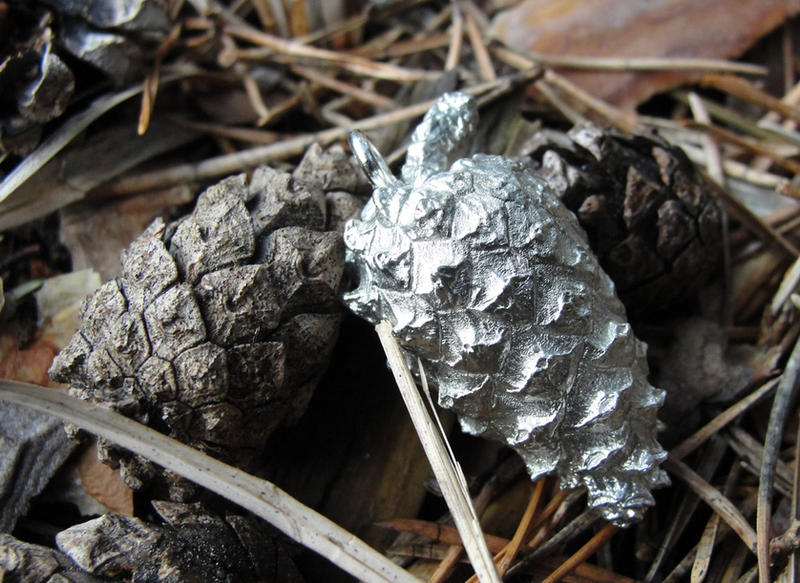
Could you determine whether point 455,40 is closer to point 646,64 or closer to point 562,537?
point 646,64

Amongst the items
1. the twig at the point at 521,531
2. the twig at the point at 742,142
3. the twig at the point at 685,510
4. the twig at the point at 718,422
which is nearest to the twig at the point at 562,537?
the twig at the point at 521,531

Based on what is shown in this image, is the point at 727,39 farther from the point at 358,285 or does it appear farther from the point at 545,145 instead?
the point at 358,285

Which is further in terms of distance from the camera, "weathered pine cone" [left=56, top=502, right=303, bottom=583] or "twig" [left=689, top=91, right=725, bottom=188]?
"twig" [left=689, top=91, right=725, bottom=188]

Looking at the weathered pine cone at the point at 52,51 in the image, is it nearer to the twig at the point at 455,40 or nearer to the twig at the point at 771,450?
the twig at the point at 455,40

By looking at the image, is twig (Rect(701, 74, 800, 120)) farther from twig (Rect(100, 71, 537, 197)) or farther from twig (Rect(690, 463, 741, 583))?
twig (Rect(690, 463, 741, 583))

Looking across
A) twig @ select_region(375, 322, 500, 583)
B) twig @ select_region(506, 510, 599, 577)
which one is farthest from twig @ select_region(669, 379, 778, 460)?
twig @ select_region(375, 322, 500, 583)

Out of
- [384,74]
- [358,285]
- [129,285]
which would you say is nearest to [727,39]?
[384,74]
